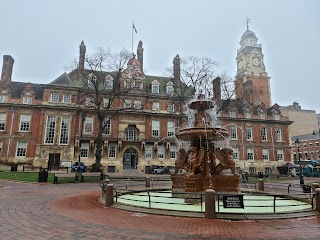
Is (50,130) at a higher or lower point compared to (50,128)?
lower

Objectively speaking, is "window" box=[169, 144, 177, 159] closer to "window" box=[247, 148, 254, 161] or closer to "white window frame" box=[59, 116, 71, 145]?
"window" box=[247, 148, 254, 161]

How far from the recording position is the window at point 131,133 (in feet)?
136

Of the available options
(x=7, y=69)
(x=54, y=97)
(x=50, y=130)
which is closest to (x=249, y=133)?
(x=50, y=130)

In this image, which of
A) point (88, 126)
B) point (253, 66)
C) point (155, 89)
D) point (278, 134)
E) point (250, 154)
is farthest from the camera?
point (253, 66)

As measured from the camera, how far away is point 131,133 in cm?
4184

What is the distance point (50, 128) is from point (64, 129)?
81.0 inches

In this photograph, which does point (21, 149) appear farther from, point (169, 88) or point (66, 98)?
point (169, 88)

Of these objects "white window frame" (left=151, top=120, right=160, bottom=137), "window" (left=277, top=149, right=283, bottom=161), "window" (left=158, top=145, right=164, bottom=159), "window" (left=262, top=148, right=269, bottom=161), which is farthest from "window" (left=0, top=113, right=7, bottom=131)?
"window" (left=277, top=149, right=283, bottom=161)

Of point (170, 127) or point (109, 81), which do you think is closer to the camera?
point (109, 81)

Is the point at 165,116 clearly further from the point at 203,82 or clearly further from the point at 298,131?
the point at 298,131

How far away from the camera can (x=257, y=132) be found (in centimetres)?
4741

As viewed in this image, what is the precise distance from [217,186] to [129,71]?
34.5m

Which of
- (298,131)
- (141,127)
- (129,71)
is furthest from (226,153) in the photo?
(298,131)

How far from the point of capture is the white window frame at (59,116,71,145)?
38.7m
